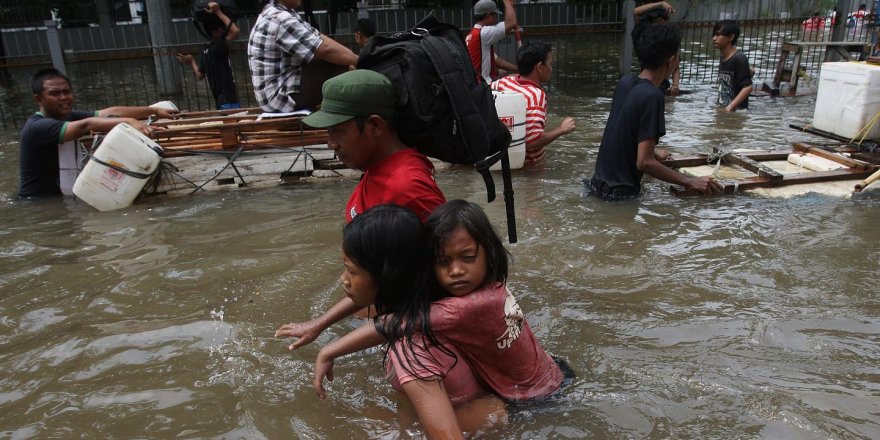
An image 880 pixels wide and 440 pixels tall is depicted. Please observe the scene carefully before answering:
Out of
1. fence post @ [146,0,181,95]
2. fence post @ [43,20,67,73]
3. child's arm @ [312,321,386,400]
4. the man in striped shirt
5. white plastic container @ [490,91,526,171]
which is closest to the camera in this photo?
child's arm @ [312,321,386,400]

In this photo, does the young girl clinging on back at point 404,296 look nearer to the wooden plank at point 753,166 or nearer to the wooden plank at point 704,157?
the wooden plank at point 753,166

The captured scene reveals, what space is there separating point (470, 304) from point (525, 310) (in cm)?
155

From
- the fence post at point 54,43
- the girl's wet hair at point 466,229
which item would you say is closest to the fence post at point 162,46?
the fence post at point 54,43

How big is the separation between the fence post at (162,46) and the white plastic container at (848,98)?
9623 millimetres

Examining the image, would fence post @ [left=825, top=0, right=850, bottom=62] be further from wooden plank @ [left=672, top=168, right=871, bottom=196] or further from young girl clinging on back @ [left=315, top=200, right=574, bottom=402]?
young girl clinging on back @ [left=315, top=200, right=574, bottom=402]

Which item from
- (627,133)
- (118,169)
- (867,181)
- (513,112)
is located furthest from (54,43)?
(867,181)

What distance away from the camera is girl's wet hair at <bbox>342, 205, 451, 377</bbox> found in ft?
7.70

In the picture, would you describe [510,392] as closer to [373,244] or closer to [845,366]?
[373,244]

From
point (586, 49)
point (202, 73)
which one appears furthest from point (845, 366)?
point (586, 49)

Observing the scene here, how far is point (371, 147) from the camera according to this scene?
2738 millimetres

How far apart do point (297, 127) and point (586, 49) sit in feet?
40.4

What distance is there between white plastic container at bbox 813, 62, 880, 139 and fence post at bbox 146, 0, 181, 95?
9.62 meters

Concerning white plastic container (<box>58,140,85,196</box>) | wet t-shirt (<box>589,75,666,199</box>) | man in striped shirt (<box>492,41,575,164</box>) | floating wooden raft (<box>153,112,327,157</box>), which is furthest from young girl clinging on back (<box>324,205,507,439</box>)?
white plastic container (<box>58,140,85,196</box>)

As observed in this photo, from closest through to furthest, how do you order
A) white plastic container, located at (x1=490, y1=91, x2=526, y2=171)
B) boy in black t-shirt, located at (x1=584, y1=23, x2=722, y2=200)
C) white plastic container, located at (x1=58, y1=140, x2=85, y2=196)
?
boy in black t-shirt, located at (x1=584, y1=23, x2=722, y2=200) → white plastic container, located at (x1=58, y1=140, x2=85, y2=196) → white plastic container, located at (x1=490, y1=91, x2=526, y2=171)
